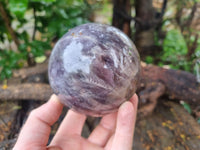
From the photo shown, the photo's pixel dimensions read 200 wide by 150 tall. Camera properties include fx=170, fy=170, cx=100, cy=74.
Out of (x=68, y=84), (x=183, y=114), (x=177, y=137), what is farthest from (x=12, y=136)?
(x=183, y=114)

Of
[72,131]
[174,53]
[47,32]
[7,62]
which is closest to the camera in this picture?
[72,131]

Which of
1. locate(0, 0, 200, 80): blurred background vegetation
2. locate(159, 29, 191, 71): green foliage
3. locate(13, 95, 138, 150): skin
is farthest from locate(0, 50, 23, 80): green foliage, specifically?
locate(159, 29, 191, 71): green foliage

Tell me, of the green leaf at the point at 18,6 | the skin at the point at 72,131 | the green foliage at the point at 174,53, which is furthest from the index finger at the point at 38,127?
the green foliage at the point at 174,53

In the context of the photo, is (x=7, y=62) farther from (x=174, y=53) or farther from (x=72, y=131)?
(x=174, y=53)

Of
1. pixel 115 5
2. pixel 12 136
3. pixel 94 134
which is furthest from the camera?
pixel 115 5

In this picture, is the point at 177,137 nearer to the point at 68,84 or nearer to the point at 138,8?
the point at 68,84

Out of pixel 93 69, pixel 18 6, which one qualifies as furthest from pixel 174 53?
pixel 18 6
